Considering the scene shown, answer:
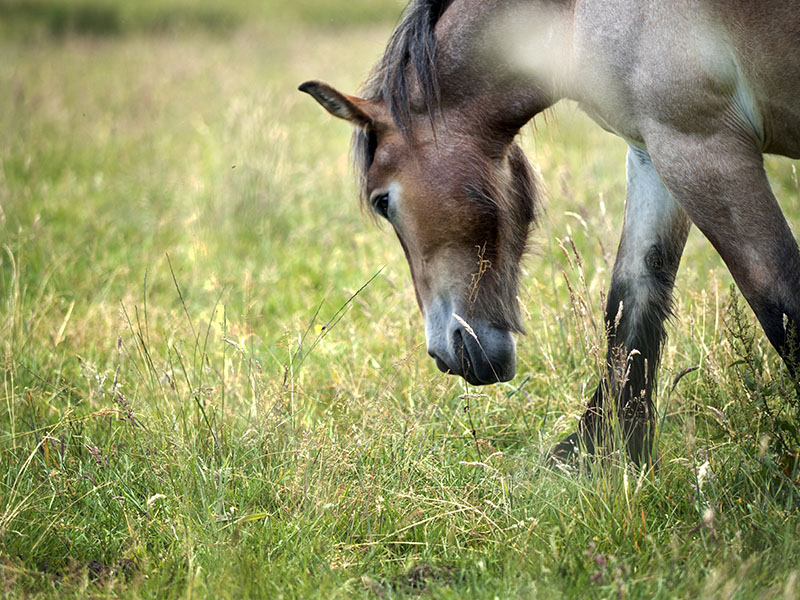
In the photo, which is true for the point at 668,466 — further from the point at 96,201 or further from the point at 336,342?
the point at 96,201

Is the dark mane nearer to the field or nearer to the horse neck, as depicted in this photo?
the horse neck

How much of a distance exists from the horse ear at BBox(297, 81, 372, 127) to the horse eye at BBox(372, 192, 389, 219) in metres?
0.26

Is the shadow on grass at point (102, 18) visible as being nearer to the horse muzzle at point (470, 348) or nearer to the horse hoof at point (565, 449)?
the horse muzzle at point (470, 348)

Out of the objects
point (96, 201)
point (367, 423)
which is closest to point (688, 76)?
point (367, 423)

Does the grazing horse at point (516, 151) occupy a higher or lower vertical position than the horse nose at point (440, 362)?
higher

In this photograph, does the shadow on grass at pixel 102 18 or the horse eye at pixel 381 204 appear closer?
the horse eye at pixel 381 204

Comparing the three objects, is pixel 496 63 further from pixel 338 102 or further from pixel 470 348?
pixel 470 348

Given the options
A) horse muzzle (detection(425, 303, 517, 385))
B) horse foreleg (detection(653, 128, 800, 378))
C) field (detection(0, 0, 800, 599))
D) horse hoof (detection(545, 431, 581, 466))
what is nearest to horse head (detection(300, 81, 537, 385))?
horse muzzle (detection(425, 303, 517, 385))

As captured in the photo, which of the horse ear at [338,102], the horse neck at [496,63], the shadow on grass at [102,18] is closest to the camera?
the horse ear at [338,102]

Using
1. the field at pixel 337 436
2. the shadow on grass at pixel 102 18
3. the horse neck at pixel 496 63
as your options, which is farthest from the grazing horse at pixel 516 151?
the shadow on grass at pixel 102 18

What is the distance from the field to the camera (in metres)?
2.10

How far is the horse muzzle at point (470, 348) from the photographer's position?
2.67m

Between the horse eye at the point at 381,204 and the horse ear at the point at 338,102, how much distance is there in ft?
0.84

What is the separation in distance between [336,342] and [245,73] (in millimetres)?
9274
